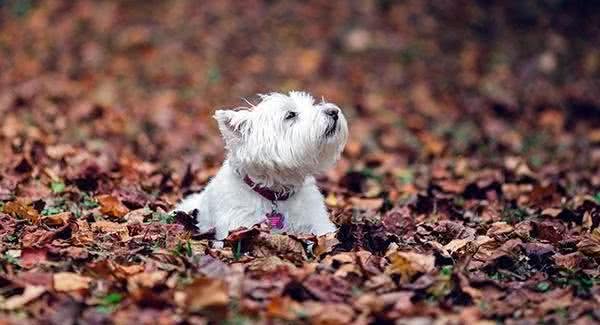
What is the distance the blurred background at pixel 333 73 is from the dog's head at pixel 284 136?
3.23 m

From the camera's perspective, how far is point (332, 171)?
341 inches

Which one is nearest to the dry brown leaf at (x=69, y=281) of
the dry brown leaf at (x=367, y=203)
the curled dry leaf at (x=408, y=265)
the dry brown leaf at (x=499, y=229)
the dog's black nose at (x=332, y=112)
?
the curled dry leaf at (x=408, y=265)

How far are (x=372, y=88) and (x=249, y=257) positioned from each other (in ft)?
23.8

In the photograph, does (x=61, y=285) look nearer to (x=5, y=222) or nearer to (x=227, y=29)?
(x=5, y=222)

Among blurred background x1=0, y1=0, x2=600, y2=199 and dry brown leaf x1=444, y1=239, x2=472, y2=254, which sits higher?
blurred background x1=0, y1=0, x2=600, y2=199

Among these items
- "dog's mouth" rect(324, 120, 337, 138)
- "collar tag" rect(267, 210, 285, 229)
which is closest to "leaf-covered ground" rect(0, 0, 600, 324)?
"collar tag" rect(267, 210, 285, 229)

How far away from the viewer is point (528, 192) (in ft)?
24.0

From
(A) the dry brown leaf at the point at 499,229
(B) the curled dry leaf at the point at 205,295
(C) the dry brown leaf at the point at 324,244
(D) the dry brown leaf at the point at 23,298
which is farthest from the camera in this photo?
(A) the dry brown leaf at the point at 499,229

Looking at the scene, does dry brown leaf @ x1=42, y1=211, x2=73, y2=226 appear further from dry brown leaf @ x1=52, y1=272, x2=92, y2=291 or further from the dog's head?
dry brown leaf @ x1=52, y1=272, x2=92, y2=291

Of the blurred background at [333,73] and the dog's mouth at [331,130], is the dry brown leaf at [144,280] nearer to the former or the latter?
the dog's mouth at [331,130]

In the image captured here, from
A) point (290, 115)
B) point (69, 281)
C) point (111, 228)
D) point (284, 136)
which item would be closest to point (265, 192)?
point (284, 136)

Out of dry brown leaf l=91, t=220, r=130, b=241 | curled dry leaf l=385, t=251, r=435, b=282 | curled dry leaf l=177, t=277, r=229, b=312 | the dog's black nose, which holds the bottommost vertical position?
curled dry leaf l=177, t=277, r=229, b=312

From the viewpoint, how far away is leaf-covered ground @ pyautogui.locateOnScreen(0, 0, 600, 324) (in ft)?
13.7

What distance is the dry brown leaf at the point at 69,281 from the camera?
4.12 m
